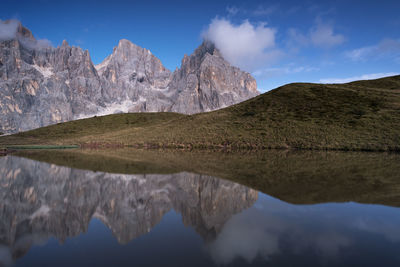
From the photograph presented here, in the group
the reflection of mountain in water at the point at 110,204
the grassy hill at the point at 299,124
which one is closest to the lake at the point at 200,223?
the reflection of mountain in water at the point at 110,204

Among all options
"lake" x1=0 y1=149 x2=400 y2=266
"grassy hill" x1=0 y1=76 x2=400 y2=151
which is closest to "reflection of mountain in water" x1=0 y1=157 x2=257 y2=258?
"lake" x1=0 y1=149 x2=400 y2=266

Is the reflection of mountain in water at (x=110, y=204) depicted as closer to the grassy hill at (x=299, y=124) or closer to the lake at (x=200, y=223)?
the lake at (x=200, y=223)

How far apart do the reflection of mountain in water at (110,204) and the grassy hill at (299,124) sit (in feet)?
113

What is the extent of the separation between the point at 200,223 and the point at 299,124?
4982 centimetres

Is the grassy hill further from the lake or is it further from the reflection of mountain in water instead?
the reflection of mountain in water

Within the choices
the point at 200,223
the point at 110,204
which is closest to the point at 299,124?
the point at 110,204

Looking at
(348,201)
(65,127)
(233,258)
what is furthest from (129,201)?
(65,127)

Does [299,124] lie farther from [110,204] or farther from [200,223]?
[200,223]

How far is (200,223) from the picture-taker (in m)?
7.98

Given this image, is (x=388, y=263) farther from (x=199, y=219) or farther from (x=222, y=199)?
(x=222, y=199)

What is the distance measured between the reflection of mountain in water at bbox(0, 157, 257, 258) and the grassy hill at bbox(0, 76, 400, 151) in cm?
3439

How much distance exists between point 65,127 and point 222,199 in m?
105

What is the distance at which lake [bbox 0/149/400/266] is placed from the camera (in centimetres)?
583

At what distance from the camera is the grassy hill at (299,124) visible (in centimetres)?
4362
